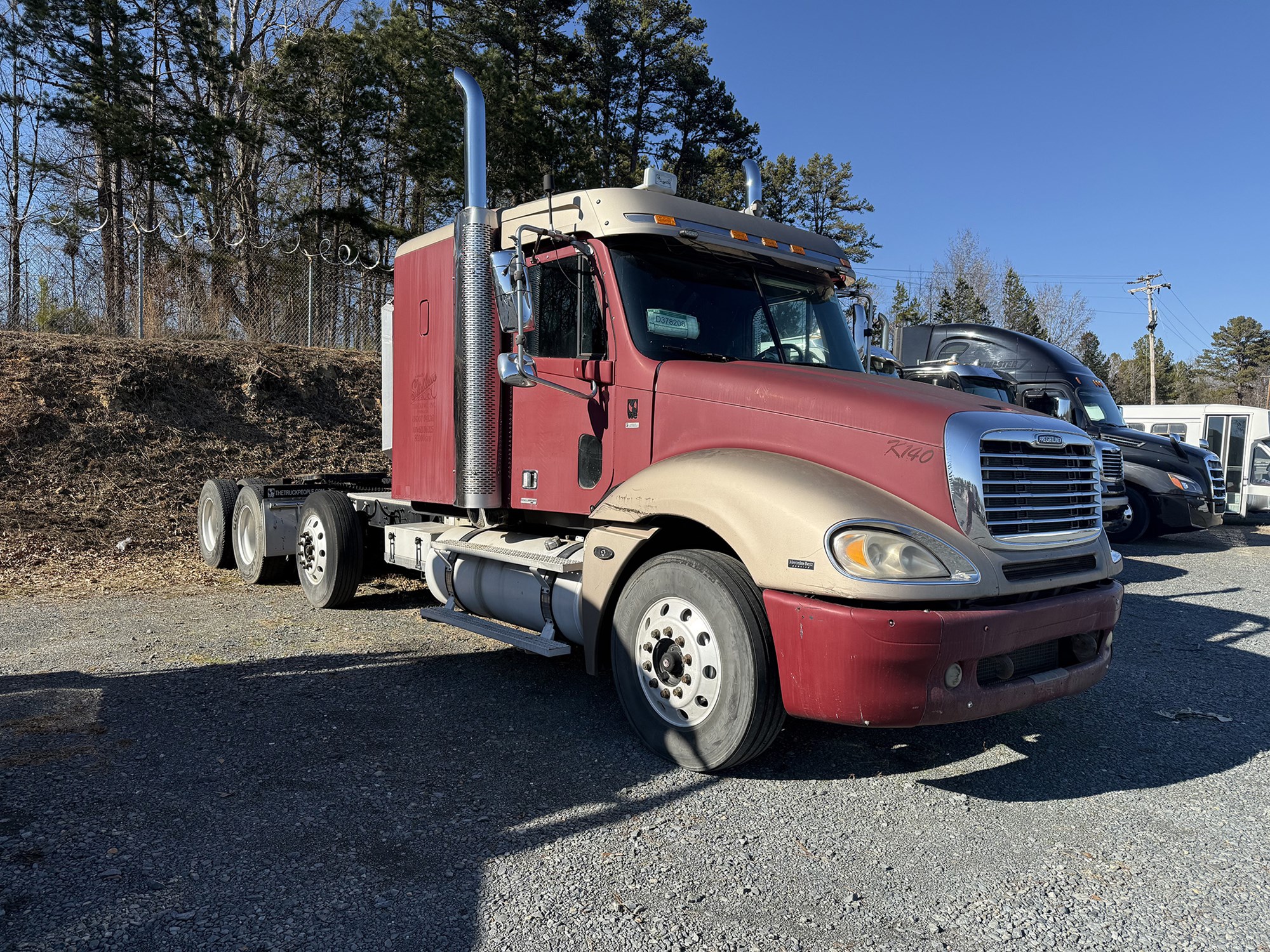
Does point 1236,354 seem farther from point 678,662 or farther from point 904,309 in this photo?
point 678,662

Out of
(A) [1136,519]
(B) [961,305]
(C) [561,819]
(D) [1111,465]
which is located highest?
(B) [961,305]

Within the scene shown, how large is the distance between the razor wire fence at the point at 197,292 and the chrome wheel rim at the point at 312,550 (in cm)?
869

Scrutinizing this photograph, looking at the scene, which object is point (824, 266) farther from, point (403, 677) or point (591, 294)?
point (403, 677)

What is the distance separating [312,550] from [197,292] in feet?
36.8

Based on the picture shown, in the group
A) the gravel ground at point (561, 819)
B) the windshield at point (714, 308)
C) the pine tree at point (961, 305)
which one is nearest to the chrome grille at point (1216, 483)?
the gravel ground at point (561, 819)

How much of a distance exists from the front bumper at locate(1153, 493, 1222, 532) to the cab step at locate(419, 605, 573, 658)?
11.7 meters

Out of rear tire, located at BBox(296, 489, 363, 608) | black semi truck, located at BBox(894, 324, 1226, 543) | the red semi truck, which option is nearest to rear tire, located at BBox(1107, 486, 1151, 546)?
black semi truck, located at BBox(894, 324, 1226, 543)

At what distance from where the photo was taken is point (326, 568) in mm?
7590

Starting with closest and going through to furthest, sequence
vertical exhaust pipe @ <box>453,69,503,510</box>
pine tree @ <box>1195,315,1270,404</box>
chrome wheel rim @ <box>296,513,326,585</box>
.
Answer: vertical exhaust pipe @ <box>453,69,503,510</box> → chrome wheel rim @ <box>296,513,326,585</box> → pine tree @ <box>1195,315,1270,404</box>

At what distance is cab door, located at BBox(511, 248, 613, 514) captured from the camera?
5.00m

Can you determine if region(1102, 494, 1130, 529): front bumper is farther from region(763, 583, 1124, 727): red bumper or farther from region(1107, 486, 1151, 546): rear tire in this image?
region(763, 583, 1124, 727): red bumper

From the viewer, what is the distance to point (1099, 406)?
1359 centimetres

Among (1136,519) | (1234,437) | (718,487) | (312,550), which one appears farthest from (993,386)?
(1234,437)

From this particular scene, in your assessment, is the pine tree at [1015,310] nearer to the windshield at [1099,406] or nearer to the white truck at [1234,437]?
the white truck at [1234,437]
